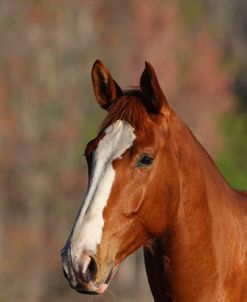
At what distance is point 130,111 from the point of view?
6.62 meters

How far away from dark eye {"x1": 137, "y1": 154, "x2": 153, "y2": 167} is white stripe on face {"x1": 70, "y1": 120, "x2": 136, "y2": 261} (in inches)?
3.5

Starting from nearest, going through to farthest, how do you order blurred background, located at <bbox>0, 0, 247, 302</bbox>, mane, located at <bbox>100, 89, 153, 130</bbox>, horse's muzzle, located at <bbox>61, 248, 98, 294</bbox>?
horse's muzzle, located at <bbox>61, 248, 98, 294</bbox>
mane, located at <bbox>100, 89, 153, 130</bbox>
blurred background, located at <bbox>0, 0, 247, 302</bbox>

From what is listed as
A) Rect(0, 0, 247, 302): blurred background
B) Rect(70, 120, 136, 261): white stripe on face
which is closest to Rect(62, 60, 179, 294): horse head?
Rect(70, 120, 136, 261): white stripe on face

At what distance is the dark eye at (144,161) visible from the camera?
6.48 meters

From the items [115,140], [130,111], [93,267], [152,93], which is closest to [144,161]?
[115,140]

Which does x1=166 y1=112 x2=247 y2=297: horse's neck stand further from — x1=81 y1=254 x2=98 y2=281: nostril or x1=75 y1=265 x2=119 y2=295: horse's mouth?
x1=81 y1=254 x2=98 y2=281: nostril

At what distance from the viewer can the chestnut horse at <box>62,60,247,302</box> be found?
6.38m

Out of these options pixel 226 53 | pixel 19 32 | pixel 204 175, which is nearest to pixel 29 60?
pixel 19 32

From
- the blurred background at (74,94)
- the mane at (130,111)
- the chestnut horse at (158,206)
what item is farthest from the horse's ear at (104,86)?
the blurred background at (74,94)

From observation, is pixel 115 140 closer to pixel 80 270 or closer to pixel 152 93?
pixel 152 93

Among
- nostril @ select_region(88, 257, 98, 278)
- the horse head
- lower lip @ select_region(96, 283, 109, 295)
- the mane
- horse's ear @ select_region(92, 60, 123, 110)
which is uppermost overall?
horse's ear @ select_region(92, 60, 123, 110)

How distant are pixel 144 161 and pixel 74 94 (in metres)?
37.5

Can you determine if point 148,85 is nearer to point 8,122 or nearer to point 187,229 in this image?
point 187,229

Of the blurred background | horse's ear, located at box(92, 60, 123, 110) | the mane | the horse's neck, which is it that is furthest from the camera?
the blurred background
